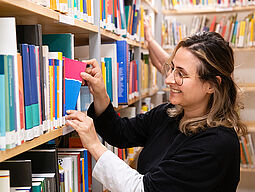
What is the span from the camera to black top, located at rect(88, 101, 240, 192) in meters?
1.23

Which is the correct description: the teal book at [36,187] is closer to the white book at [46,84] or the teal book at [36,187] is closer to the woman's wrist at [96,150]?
the white book at [46,84]

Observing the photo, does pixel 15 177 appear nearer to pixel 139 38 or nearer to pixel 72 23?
pixel 72 23

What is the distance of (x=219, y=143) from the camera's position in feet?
4.17

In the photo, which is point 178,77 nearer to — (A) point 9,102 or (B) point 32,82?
(B) point 32,82

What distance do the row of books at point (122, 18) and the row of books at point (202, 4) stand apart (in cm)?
98

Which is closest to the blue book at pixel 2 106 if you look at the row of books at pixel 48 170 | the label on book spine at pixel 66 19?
the row of books at pixel 48 170

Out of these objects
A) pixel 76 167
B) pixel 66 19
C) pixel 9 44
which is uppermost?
pixel 66 19

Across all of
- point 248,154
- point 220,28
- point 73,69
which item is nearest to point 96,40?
point 73,69

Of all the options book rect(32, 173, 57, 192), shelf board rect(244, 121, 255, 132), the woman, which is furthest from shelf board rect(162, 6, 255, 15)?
book rect(32, 173, 57, 192)

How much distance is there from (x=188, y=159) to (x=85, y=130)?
1.32ft

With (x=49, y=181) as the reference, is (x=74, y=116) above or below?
above

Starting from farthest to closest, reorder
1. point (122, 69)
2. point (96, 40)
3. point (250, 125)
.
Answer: point (250, 125)
point (122, 69)
point (96, 40)

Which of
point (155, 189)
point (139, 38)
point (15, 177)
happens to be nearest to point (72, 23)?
point (15, 177)

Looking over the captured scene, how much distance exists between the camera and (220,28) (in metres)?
3.64
